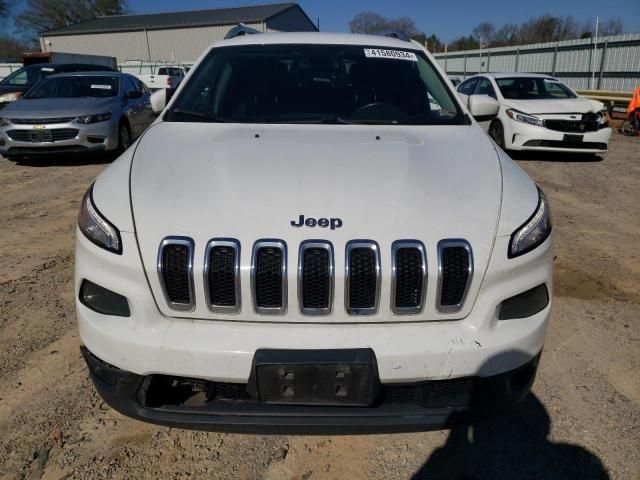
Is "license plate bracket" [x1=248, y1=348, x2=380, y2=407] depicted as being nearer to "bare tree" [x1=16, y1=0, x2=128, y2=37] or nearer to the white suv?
the white suv

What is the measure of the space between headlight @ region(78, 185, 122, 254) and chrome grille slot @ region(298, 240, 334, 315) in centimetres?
66

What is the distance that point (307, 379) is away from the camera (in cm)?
164

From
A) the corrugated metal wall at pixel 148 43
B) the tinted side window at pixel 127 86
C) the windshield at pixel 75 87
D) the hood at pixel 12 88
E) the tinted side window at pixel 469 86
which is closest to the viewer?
the windshield at pixel 75 87

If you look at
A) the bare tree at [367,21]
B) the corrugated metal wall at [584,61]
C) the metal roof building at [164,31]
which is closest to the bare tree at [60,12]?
the metal roof building at [164,31]

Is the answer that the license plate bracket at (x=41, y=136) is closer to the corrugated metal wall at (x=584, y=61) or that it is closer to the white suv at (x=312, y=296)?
the white suv at (x=312, y=296)

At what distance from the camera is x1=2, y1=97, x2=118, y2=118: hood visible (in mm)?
7391

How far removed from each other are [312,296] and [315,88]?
1.69m

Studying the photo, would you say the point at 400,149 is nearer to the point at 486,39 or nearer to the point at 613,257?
the point at 613,257

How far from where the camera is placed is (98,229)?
72.5 inches

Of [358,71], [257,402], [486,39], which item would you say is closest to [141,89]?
[358,71]

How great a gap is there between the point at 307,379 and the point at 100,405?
121cm

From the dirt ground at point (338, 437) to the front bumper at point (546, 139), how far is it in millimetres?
5025

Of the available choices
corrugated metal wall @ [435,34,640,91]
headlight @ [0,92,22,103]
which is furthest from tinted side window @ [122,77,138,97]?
corrugated metal wall @ [435,34,640,91]

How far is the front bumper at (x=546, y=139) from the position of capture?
8.12 m
